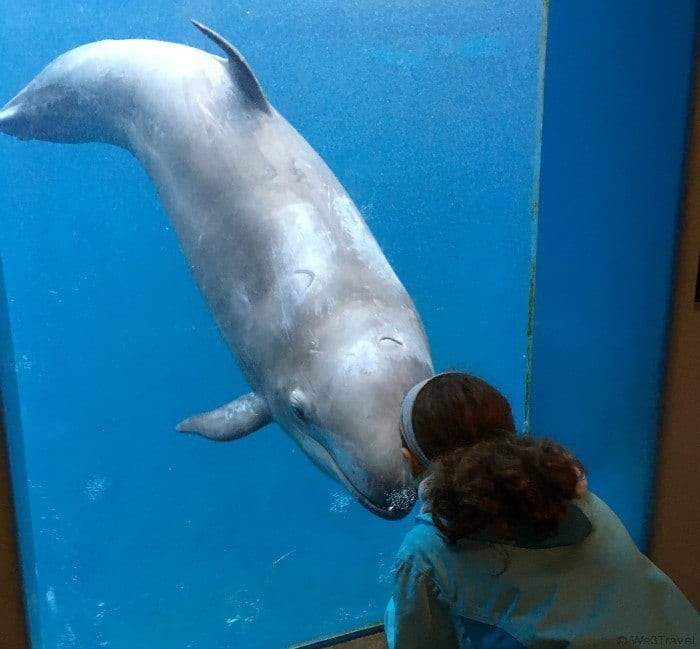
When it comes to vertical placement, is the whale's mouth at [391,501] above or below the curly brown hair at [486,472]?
below

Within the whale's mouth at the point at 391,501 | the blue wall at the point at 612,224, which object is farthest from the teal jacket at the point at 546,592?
the blue wall at the point at 612,224

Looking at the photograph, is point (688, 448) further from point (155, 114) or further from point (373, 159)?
point (373, 159)

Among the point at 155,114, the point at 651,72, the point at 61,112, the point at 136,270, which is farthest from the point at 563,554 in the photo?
the point at 136,270

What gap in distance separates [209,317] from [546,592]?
18.5 feet

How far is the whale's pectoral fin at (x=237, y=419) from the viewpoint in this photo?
3354mm

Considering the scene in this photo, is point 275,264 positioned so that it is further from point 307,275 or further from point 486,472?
point 486,472

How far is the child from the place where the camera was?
1402mm

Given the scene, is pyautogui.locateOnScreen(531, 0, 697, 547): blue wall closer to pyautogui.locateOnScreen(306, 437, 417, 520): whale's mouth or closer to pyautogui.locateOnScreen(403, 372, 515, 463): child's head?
pyautogui.locateOnScreen(306, 437, 417, 520): whale's mouth

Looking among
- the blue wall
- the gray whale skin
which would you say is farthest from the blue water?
the gray whale skin

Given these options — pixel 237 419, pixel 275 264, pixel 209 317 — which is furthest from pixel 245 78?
pixel 209 317

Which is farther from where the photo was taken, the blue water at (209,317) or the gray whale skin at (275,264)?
the blue water at (209,317)

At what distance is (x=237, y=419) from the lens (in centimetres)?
342

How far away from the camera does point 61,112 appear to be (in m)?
4.26

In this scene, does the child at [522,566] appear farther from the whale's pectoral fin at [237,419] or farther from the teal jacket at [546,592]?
the whale's pectoral fin at [237,419]
